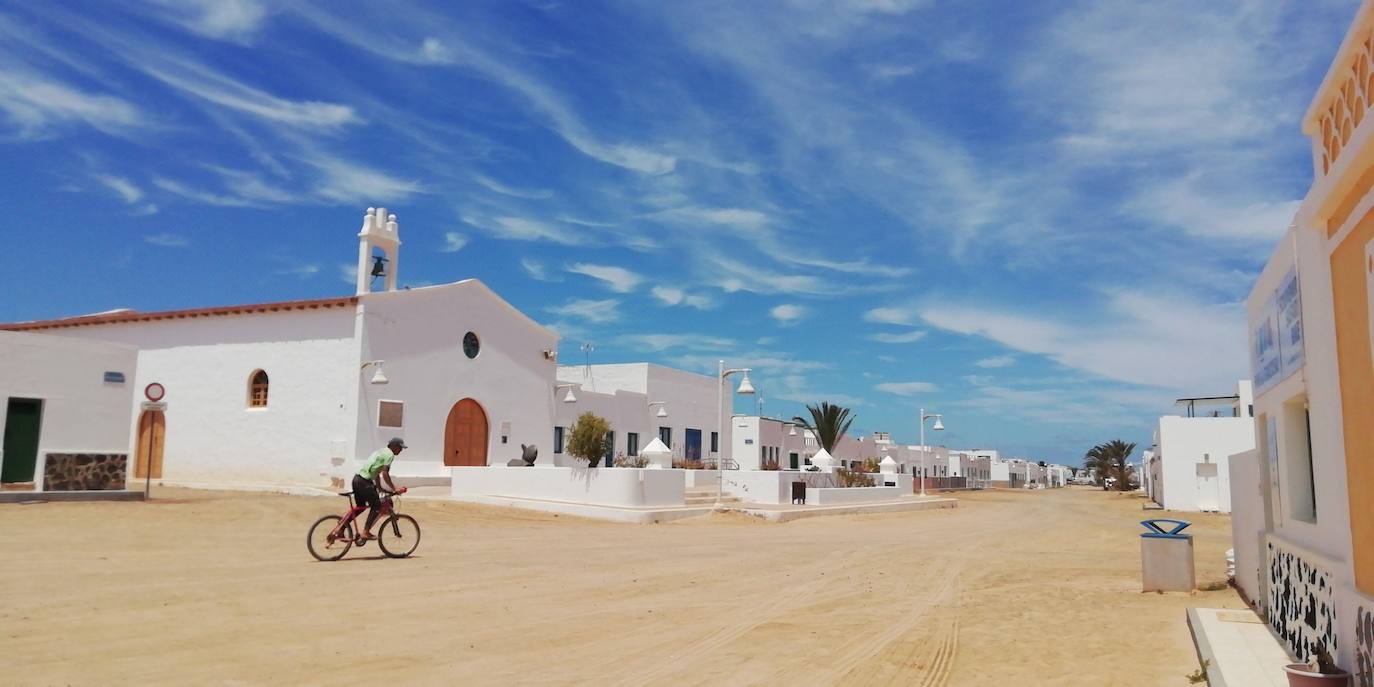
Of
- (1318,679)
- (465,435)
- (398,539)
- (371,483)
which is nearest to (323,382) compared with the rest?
(465,435)

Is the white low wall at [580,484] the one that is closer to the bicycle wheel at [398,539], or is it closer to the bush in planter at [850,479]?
the bicycle wheel at [398,539]

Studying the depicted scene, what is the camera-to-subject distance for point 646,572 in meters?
12.4

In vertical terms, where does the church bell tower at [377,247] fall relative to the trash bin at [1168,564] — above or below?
above

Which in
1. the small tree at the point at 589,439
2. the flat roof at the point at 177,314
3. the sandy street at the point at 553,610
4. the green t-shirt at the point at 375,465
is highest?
the flat roof at the point at 177,314

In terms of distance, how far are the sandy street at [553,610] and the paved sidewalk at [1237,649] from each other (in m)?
0.23

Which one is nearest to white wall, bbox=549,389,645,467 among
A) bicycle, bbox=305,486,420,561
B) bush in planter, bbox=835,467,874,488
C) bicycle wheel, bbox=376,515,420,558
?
bush in planter, bbox=835,467,874,488

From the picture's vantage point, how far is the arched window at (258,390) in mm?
25438

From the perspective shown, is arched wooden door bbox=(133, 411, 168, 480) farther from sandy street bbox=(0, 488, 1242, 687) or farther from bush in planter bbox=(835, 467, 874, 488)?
bush in planter bbox=(835, 467, 874, 488)

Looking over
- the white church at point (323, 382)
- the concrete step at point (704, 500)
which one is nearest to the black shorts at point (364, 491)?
the white church at point (323, 382)

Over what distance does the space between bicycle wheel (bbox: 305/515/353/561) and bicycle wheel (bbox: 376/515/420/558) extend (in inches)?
16.0

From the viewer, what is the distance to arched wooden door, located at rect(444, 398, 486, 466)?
88.1 ft

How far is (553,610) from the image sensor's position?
9.20 metres

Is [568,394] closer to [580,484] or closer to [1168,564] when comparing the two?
[580,484]

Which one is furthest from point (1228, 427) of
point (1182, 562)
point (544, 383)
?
point (1182, 562)
